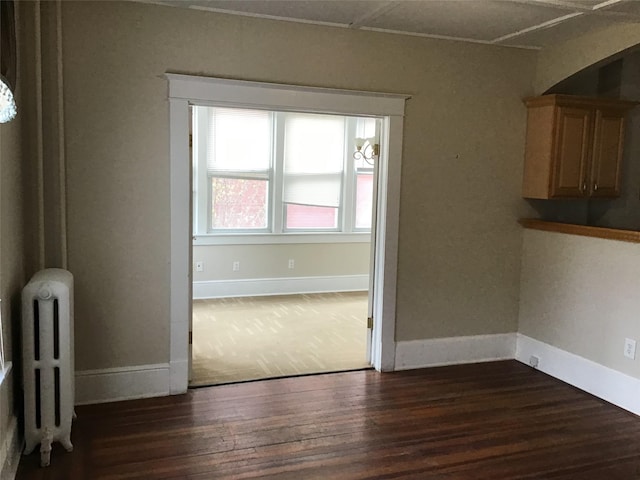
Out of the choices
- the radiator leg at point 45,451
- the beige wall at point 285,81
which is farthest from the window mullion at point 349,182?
the radiator leg at point 45,451

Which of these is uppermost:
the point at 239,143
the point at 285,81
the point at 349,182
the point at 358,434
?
the point at 285,81

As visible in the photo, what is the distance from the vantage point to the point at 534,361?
14.6 ft

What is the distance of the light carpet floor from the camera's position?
4.27 m

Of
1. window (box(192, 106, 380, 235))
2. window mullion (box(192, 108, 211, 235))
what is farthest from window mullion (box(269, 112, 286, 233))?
window mullion (box(192, 108, 211, 235))

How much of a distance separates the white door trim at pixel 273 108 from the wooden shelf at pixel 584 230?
3.71 ft

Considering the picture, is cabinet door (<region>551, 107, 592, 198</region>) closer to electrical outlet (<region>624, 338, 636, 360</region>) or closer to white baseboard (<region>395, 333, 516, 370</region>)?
electrical outlet (<region>624, 338, 636, 360</region>)

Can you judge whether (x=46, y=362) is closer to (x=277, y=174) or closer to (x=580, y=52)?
(x=580, y=52)

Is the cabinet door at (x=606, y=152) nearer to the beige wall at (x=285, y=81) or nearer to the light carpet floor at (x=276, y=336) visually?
the beige wall at (x=285, y=81)

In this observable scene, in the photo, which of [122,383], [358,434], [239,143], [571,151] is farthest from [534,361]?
[239,143]

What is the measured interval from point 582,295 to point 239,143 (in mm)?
4162

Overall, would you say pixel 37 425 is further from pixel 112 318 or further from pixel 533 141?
pixel 533 141

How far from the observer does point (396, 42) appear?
13.2 feet

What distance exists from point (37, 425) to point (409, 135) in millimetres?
2946

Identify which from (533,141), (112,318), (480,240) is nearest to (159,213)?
(112,318)
